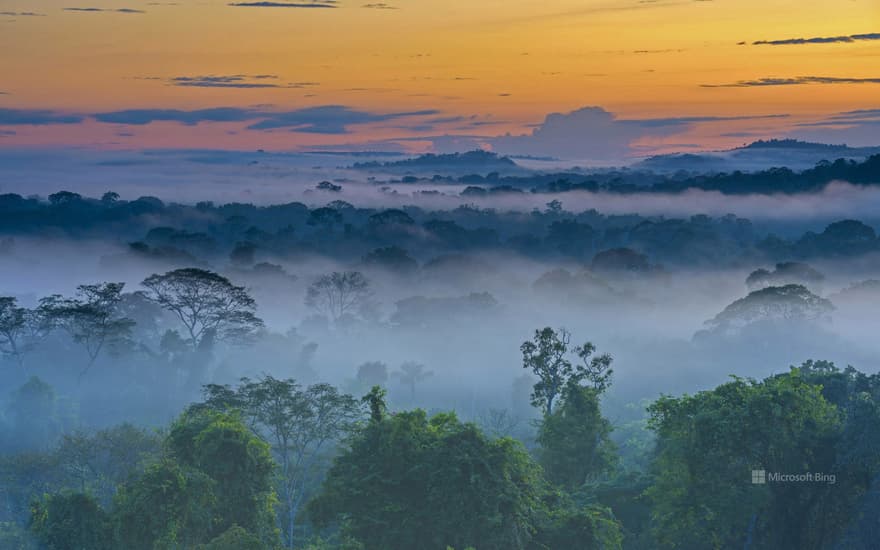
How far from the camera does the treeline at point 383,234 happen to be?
95375 millimetres

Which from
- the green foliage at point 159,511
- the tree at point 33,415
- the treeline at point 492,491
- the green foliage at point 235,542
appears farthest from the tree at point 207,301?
the green foliage at point 235,542

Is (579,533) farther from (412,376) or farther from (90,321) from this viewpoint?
(90,321)

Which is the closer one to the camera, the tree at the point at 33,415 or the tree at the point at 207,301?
the tree at the point at 33,415

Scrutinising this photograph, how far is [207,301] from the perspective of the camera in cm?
6269

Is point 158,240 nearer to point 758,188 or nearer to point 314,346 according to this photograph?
point 314,346

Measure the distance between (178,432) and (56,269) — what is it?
9361 centimetres

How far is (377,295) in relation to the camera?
89188 millimetres

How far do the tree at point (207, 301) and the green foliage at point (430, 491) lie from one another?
131ft

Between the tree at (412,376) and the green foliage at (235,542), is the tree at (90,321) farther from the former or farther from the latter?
the green foliage at (235,542)

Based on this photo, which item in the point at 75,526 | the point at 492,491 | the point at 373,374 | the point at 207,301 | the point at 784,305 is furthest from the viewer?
the point at 784,305

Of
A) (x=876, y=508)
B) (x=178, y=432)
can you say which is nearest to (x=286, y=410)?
(x=178, y=432)

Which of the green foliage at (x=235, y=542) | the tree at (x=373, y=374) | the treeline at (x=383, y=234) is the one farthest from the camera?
the treeline at (x=383, y=234)

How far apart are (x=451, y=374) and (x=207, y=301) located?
17714 millimetres

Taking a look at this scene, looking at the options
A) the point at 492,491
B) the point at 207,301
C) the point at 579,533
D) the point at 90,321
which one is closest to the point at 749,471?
the point at 579,533
